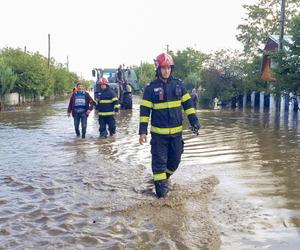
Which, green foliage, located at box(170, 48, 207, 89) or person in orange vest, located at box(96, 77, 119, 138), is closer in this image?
person in orange vest, located at box(96, 77, 119, 138)

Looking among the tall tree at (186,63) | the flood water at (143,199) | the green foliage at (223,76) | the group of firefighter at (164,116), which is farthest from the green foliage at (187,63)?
the group of firefighter at (164,116)

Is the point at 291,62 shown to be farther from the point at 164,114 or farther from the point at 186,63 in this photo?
the point at 186,63

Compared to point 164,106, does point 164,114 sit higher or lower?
lower

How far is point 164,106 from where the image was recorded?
6.24 meters

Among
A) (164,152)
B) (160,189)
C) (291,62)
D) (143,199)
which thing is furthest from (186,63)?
(143,199)

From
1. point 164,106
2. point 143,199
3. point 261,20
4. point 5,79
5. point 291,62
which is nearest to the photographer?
point 143,199

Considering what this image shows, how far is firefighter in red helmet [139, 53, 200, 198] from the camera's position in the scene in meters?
6.16

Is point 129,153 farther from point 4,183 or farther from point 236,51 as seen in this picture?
point 236,51

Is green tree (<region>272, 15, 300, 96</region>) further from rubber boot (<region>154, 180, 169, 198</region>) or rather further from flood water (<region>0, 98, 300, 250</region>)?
rubber boot (<region>154, 180, 169, 198</region>)

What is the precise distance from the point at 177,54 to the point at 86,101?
47.2 metres

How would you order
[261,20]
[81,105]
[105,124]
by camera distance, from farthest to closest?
[261,20] → [105,124] → [81,105]

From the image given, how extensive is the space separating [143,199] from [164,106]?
1306 mm

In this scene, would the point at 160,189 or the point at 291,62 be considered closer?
the point at 160,189

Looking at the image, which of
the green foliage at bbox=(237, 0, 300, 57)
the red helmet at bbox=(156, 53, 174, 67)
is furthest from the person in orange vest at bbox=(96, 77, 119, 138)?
the green foliage at bbox=(237, 0, 300, 57)
